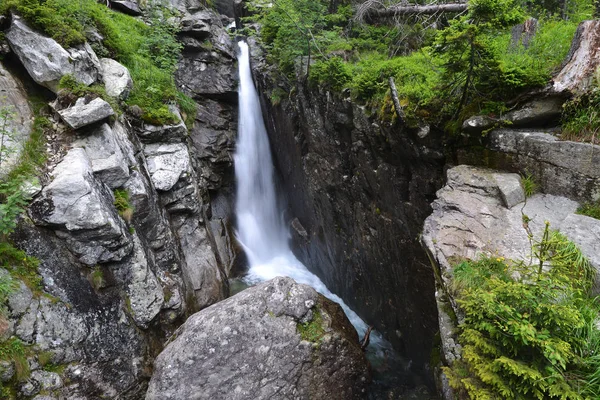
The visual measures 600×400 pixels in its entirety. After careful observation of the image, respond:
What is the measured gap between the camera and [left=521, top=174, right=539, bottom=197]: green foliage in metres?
4.87

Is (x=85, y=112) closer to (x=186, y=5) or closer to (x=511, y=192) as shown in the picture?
(x=511, y=192)

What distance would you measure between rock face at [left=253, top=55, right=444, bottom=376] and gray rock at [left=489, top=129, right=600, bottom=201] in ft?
3.93

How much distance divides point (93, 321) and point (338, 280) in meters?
6.92

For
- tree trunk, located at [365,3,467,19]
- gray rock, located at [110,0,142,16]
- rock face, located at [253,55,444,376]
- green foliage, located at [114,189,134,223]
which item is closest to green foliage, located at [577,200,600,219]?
rock face, located at [253,55,444,376]

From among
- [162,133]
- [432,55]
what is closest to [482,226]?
[432,55]

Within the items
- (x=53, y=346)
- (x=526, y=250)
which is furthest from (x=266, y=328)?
(x=526, y=250)

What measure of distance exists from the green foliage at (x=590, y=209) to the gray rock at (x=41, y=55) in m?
9.55

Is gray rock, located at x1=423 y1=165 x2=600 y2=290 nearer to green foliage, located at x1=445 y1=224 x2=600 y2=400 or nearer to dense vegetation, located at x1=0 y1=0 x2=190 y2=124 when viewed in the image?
green foliage, located at x1=445 y1=224 x2=600 y2=400

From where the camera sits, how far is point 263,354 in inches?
224

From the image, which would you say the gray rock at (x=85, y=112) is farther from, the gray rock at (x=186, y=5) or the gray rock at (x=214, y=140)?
the gray rock at (x=186, y=5)

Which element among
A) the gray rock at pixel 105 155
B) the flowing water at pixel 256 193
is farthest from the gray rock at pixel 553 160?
the flowing water at pixel 256 193

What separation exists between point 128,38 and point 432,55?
960 centimetres

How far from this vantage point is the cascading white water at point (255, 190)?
13.4 meters

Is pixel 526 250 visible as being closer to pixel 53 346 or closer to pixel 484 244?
pixel 484 244
